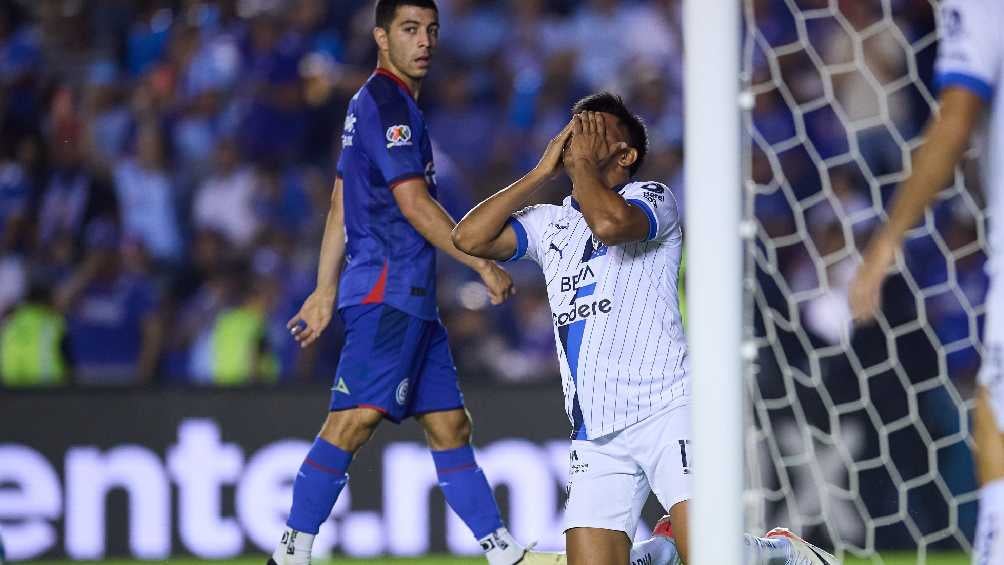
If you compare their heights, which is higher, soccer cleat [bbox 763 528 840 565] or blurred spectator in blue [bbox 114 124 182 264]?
blurred spectator in blue [bbox 114 124 182 264]

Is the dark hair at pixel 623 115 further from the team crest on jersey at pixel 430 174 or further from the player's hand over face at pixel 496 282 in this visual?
the team crest on jersey at pixel 430 174

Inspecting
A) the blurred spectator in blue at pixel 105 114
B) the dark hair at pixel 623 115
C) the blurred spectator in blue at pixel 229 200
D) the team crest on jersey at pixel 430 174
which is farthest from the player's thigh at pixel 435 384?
the blurred spectator in blue at pixel 105 114

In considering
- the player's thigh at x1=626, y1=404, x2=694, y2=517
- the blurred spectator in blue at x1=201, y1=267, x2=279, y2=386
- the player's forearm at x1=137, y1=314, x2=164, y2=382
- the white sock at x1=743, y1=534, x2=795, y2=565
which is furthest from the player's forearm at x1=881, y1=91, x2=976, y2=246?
the player's forearm at x1=137, y1=314, x2=164, y2=382

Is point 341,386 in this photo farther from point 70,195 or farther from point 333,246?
point 70,195

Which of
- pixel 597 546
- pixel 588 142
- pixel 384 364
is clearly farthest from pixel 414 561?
pixel 588 142

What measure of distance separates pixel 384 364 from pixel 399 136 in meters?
0.75

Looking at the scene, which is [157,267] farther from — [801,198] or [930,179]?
[930,179]

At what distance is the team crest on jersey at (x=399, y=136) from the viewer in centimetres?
457

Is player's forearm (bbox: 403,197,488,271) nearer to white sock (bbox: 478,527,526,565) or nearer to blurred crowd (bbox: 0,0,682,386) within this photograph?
white sock (bbox: 478,527,526,565)

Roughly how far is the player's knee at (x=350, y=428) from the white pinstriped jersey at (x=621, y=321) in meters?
0.89

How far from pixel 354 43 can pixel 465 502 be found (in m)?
4.93

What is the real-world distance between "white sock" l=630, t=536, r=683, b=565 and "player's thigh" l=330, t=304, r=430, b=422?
95 centimetres

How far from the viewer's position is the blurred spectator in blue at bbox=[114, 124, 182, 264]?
8195 mm

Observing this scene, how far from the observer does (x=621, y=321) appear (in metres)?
3.87
